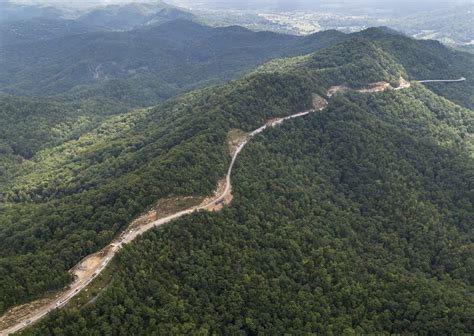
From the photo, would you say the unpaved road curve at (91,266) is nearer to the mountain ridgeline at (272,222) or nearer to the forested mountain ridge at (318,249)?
the mountain ridgeline at (272,222)

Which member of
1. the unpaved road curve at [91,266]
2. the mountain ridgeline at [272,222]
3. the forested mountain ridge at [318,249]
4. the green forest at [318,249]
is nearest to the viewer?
the unpaved road curve at [91,266]

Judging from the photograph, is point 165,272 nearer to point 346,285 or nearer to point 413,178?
point 346,285

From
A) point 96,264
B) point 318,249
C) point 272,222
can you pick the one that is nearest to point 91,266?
point 96,264

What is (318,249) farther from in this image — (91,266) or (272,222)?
(91,266)

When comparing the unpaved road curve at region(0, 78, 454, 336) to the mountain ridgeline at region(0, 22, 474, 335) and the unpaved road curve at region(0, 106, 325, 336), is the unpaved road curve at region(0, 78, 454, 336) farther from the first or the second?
the mountain ridgeline at region(0, 22, 474, 335)

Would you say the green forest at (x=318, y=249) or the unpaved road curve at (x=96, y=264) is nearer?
the unpaved road curve at (x=96, y=264)

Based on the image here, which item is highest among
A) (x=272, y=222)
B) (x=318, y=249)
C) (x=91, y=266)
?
(x=91, y=266)

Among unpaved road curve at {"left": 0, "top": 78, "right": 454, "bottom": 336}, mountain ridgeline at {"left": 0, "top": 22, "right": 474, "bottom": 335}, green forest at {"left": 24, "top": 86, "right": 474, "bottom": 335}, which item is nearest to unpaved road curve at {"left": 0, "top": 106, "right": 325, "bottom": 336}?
unpaved road curve at {"left": 0, "top": 78, "right": 454, "bottom": 336}

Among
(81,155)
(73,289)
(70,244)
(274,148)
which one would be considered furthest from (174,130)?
(73,289)

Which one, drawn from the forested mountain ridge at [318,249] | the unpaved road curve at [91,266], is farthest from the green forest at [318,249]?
the unpaved road curve at [91,266]
